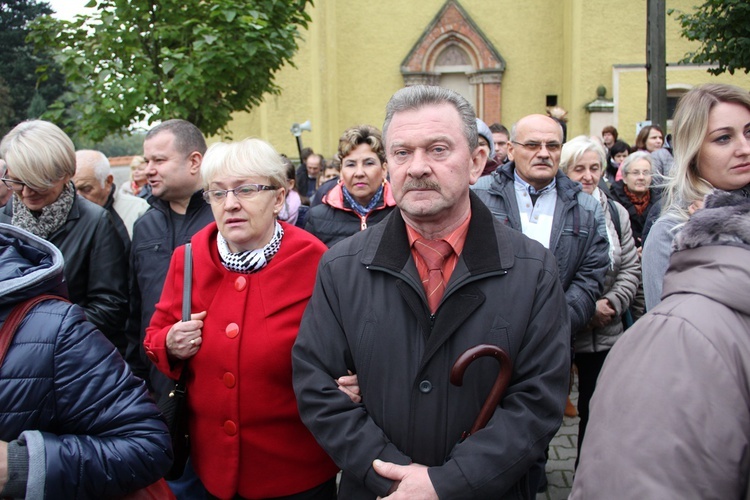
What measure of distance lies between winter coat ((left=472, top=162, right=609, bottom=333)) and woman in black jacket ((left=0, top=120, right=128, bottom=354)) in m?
2.08

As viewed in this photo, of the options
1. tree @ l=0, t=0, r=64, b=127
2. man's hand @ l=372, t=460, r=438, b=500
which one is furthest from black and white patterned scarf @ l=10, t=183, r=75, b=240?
tree @ l=0, t=0, r=64, b=127

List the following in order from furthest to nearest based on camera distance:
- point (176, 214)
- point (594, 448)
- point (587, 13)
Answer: point (587, 13)
point (176, 214)
point (594, 448)

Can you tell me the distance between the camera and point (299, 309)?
2537 mm

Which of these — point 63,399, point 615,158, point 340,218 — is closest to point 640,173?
point 340,218

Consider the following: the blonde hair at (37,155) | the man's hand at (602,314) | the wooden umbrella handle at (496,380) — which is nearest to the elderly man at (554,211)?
the man's hand at (602,314)

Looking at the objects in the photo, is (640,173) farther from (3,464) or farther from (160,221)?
(3,464)

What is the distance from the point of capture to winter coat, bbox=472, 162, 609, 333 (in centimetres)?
346

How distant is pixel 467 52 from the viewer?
19.9m

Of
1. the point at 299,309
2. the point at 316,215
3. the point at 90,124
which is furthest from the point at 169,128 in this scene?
the point at 90,124

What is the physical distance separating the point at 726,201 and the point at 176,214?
8.95ft

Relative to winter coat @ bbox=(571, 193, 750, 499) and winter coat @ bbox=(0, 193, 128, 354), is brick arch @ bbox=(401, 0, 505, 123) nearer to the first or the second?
winter coat @ bbox=(0, 193, 128, 354)

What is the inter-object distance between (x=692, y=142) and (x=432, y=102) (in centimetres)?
117

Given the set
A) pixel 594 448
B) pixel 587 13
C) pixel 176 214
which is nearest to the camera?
pixel 594 448

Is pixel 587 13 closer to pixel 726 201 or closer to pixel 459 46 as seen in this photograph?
pixel 459 46
